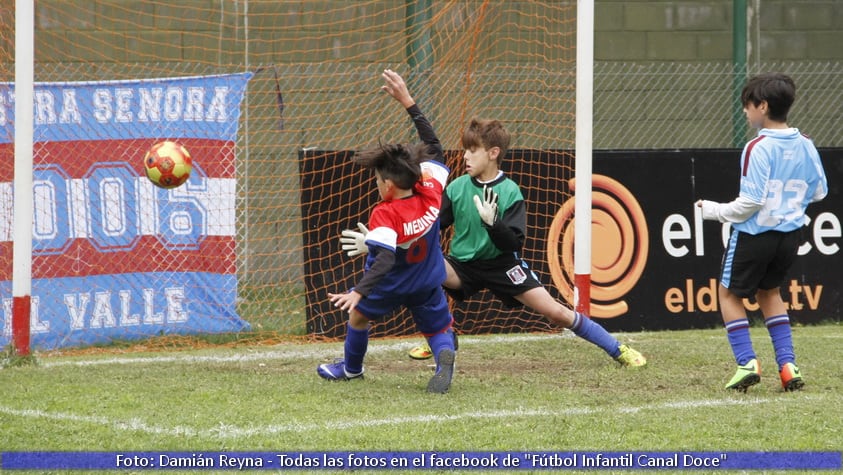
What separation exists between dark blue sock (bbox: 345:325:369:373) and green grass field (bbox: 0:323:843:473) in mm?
104

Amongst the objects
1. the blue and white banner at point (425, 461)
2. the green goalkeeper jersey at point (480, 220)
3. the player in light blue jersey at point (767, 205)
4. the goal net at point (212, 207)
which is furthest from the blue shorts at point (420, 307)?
the goal net at point (212, 207)

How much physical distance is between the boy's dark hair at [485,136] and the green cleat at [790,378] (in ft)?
6.82

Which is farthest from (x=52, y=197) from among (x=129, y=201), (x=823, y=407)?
(x=823, y=407)

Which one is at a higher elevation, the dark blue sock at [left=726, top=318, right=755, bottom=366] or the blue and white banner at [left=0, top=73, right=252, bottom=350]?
the blue and white banner at [left=0, top=73, right=252, bottom=350]

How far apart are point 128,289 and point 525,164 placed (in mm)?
3406

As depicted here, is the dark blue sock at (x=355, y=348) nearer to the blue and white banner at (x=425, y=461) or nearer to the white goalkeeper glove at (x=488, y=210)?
the white goalkeeper glove at (x=488, y=210)

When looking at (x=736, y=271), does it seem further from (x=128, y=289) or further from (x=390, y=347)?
(x=128, y=289)

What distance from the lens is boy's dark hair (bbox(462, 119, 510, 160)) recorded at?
696 centimetres

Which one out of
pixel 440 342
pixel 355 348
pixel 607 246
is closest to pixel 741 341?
pixel 440 342

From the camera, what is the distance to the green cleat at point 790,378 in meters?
6.25

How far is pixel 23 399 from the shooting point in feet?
19.9

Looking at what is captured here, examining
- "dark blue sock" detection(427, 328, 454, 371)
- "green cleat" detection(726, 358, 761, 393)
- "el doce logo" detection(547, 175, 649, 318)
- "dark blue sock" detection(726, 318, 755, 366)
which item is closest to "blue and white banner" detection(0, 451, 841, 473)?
"green cleat" detection(726, 358, 761, 393)

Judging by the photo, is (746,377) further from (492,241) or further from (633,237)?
(633,237)

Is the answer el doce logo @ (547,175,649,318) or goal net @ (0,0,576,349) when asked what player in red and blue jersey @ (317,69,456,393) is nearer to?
goal net @ (0,0,576,349)
